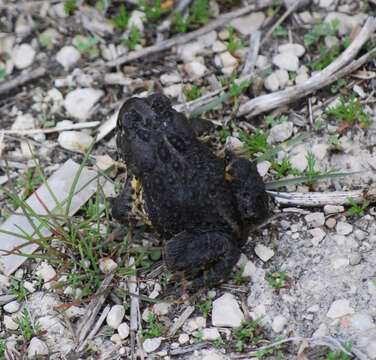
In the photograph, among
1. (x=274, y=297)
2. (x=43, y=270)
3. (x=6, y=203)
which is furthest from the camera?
(x=6, y=203)

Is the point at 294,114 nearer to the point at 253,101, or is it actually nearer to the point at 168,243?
the point at 253,101

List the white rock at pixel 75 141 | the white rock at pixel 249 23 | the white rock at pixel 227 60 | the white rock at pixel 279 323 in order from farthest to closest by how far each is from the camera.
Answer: the white rock at pixel 249 23 < the white rock at pixel 227 60 < the white rock at pixel 75 141 < the white rock at pixel 279 323

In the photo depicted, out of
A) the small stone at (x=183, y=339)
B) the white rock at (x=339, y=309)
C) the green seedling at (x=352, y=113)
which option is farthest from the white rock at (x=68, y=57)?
the white rock at (x=339, y=309)

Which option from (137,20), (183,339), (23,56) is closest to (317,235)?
(183,339)

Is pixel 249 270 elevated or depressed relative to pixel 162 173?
depressed

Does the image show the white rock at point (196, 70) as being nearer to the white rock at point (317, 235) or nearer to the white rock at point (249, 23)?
the white rock at point (249, 23)

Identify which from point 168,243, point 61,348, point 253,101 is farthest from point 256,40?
point 61,348

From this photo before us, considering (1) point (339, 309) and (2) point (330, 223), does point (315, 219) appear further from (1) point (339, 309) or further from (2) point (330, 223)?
(1) point (339, 309)
